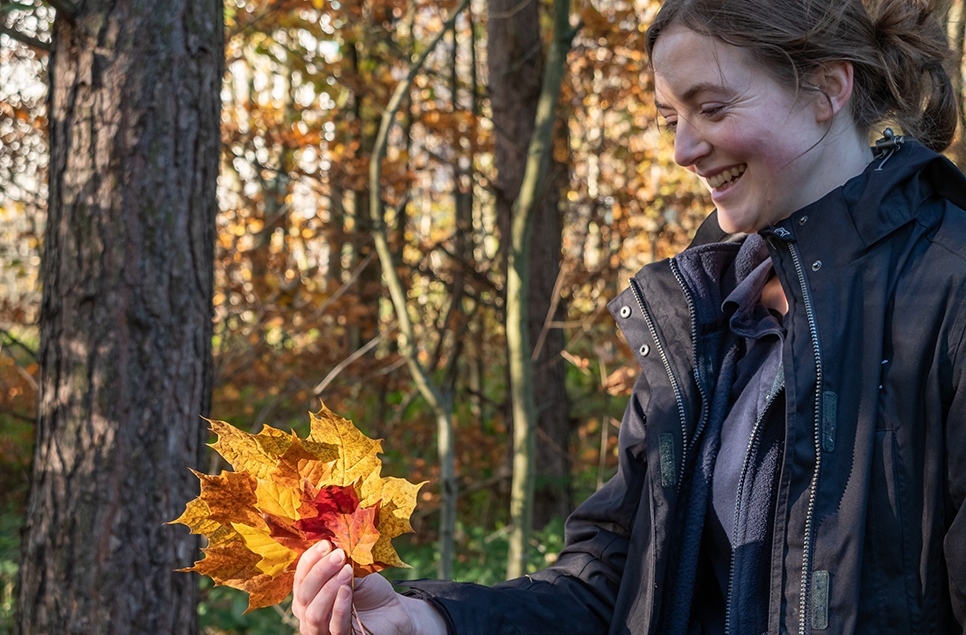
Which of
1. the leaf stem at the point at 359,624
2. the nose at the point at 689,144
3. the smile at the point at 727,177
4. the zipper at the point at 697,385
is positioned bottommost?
the leaf stem at the point at 359,624

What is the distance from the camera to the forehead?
4.87 feet

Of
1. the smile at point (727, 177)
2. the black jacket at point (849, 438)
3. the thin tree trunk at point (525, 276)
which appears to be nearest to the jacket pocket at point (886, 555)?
the black jacket at point (849, 438)

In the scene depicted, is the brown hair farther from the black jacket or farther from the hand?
the hand

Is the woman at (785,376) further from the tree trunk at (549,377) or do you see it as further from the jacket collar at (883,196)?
the tree trunk at (549,377)

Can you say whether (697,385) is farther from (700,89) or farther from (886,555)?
(700,89)

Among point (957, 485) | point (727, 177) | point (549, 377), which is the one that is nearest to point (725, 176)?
point (727, 177)

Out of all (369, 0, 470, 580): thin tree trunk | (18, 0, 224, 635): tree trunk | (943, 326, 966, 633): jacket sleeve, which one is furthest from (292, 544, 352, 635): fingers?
(369, 0, 470, 580): thin tree trunk

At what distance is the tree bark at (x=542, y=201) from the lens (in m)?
5.84

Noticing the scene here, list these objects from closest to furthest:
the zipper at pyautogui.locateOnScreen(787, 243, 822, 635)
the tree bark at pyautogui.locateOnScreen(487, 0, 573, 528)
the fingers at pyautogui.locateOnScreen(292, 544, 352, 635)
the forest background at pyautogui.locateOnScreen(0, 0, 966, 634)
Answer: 1. the fingers at pyautogui.locateOnScreen(292, 544, 352, 635)
2. the zipper at pyautogui.locateOnScreen(787, 243, 822, 635)
3. the forest background at pyautogui.locateOnScreen(0, 0, 966, 634)
4. the tree bark at pyautogui.locateOnScreen(487, 0, 573, 528)

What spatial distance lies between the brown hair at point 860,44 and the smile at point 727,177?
0.17m

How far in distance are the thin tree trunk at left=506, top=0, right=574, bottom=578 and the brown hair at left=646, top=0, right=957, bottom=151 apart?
1.84 m

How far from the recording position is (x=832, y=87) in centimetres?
152

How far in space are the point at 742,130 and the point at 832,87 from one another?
20 centimetres

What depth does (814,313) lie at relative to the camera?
139 cm
